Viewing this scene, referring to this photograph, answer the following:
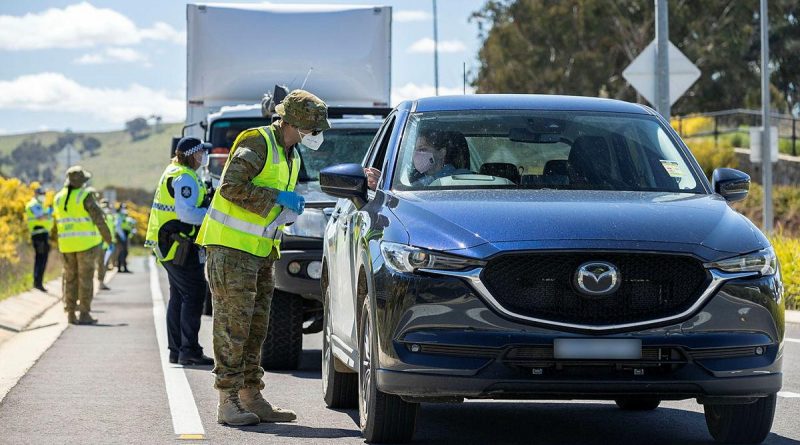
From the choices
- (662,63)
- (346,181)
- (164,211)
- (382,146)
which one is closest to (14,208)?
(662,63)

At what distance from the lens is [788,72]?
62.4 meters

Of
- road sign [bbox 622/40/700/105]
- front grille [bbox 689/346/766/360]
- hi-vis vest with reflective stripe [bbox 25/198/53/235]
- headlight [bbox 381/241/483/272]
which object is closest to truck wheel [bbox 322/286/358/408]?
headlight [bbox 381/241/483/272]

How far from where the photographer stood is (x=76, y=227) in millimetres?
18938

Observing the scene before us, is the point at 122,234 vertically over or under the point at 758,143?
under

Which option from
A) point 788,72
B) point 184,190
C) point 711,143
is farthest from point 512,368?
point 788,72

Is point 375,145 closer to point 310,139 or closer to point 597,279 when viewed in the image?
point 310,139

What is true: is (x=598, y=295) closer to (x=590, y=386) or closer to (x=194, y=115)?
(x=590, y=386)

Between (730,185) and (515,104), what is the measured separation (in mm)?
1284

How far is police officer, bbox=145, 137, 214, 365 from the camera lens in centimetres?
1301

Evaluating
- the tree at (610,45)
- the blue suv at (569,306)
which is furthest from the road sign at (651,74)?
the tree at (610,45)

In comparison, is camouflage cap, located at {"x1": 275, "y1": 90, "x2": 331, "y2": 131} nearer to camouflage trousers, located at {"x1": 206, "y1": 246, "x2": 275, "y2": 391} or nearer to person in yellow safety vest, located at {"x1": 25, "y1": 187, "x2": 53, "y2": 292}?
camouflage trousers, located at {"x1": 206, "y1": 246, "x2": 275, "y2": 391}

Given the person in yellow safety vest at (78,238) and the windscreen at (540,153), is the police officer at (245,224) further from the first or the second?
the person in yellow safety vest at (78,238)

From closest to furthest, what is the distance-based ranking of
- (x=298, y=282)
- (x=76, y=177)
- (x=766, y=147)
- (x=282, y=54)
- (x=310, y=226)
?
(x=298, y=282)
(x=310, y=226)
(x=76, y=177)
(x=282, y=54)
(x=766, y=147)

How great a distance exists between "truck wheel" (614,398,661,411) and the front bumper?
2322mm
